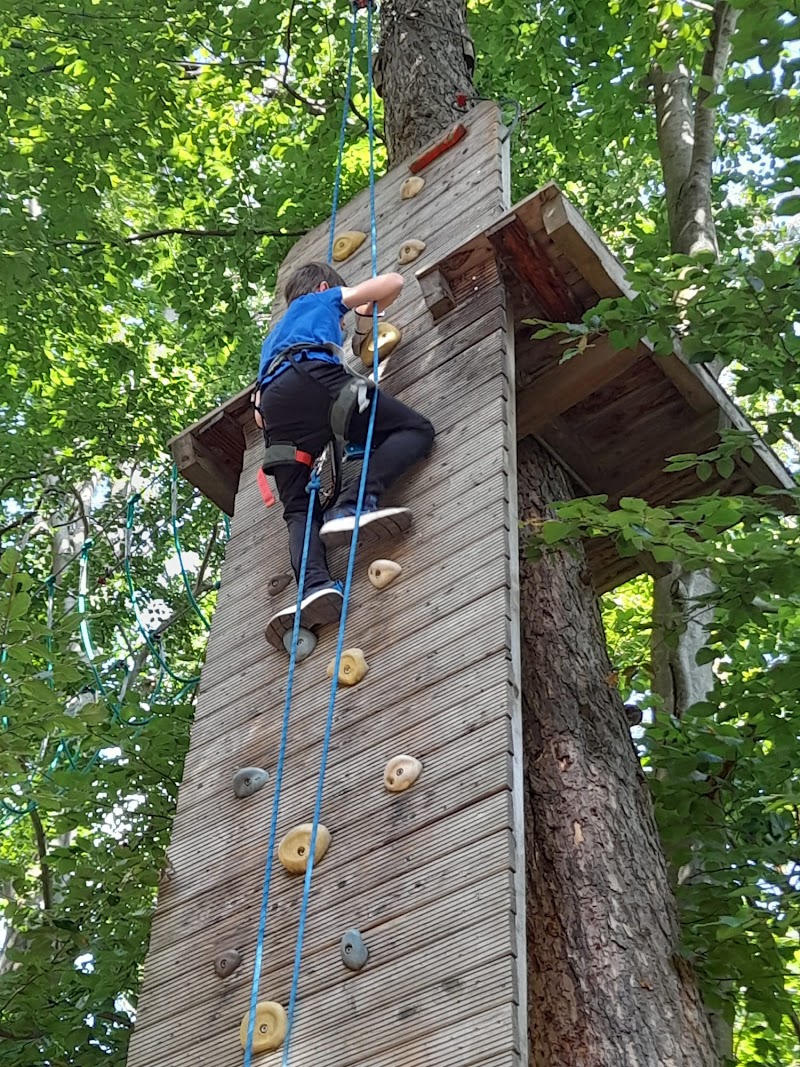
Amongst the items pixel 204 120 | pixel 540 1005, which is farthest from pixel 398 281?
pixel 204 120

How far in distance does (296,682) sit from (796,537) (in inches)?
58.7

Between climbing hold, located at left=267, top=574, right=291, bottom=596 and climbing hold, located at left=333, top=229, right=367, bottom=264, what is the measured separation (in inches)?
Result: 63.7

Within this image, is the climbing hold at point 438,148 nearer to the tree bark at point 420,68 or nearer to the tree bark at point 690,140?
the tree bark at point 420,68

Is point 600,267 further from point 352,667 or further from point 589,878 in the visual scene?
point 589,878

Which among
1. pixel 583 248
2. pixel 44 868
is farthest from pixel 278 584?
pixel 44 868

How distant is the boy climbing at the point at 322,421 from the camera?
334cm

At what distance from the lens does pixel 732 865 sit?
376 cm

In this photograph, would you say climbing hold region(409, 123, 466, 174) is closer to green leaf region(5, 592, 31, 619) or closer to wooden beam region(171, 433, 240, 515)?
wooden beam region(171, 433, 240, 515)

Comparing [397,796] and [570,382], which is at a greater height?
[570,382]

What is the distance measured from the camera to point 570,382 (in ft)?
12.5

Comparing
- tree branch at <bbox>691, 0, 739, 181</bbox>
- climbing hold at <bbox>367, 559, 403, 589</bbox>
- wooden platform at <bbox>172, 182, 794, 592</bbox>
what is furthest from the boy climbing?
tree branch at <bbox>691, 0, 739, 181</bbox>

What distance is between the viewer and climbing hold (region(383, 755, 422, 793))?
8.66 ft

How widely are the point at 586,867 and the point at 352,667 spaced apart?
776 millimetres

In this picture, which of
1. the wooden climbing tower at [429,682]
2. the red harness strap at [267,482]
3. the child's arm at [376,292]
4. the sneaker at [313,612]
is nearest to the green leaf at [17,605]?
the wooden climbing tower at [429,682]
